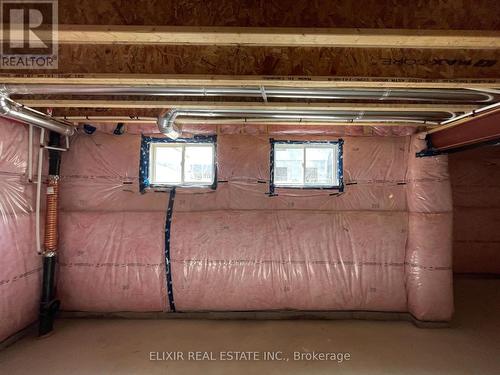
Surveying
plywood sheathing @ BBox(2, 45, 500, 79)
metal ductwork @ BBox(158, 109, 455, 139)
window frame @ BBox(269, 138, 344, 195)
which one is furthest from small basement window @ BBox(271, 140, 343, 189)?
plywood sheathing @ BBox(2, 45, 500, 79)

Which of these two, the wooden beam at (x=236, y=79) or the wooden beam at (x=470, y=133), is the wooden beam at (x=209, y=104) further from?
the wooden beam at (x=236, y=79)

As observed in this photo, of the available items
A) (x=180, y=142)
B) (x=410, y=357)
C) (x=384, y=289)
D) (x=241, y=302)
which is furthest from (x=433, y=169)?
(x=180, y=142)

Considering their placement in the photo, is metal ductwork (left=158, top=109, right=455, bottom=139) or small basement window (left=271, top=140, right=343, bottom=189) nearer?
metal ductwork (left=158, top=109, right=455, bottom=139)

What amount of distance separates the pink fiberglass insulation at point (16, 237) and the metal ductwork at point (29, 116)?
13.2 inches

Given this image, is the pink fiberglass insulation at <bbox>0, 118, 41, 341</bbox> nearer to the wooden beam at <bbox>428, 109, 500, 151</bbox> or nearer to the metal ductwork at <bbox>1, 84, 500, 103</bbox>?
the metal ductwork at <bbox>1, 84, 500, 103</bbox>

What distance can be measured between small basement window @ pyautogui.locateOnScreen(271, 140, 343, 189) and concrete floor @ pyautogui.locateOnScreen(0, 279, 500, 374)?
1.68 m

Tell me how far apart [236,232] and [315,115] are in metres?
1.58

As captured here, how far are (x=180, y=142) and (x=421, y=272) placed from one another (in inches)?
125

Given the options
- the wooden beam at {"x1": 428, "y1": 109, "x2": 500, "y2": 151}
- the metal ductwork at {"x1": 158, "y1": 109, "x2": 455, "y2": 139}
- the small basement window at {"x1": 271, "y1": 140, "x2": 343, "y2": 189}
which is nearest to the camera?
the wooden beam at {"x1": 428, "y1": 109, "x2": 500, "y2": 151}

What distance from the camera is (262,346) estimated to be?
7.63 ft

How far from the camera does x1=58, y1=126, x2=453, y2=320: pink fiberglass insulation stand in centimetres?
276

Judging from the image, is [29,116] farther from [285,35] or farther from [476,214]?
[476,214]

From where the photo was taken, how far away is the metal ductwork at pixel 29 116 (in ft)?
5.99

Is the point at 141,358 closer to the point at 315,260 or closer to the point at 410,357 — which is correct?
the point at 315,260
